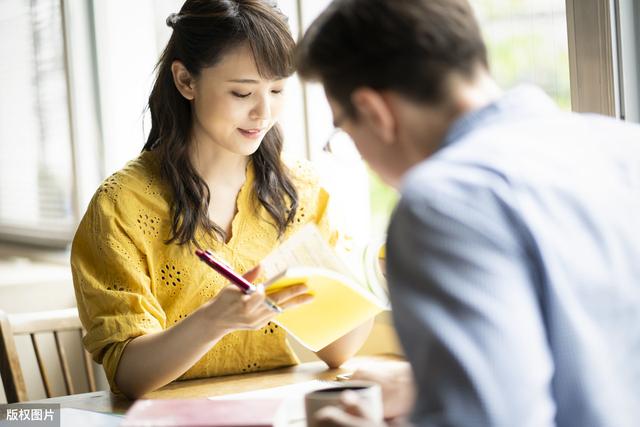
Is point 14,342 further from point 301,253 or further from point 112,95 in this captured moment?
point 112,95

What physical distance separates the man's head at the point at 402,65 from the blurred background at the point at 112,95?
1.06 metres

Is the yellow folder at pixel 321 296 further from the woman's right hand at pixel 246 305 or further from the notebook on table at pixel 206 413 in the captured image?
the notebook on table at pixel 206 413

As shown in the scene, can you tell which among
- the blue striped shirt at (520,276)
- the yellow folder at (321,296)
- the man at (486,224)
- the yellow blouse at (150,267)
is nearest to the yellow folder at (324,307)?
the yellow folder at (321,296)

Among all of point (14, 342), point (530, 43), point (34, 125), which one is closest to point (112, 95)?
point (34, 125)

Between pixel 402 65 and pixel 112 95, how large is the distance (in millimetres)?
2918

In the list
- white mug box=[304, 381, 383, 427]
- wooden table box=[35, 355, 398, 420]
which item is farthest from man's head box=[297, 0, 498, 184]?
wooden table box=[35, 355, 398, 420]

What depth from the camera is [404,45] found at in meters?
0.88

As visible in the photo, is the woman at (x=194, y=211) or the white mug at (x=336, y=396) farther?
the woman at (x=194, y=211)

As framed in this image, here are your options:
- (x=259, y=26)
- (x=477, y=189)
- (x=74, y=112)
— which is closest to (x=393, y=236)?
(x=477, y=189)

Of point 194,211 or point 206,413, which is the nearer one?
point 206,413

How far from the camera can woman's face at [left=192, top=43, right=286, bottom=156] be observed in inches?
74.7

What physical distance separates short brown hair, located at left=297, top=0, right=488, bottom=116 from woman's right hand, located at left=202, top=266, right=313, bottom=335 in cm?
64

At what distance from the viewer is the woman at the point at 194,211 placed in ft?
5.90

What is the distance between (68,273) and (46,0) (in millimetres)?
1386
